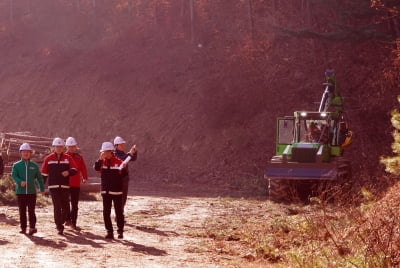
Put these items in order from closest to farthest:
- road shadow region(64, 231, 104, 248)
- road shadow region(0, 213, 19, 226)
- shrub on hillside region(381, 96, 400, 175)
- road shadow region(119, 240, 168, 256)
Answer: shrub on hillside region(381, 96, 400, 175), road shadow region(119, 240, 168, 256), road shadow region(64, 231, 104, 248), road shadow region(0, 213, 19, 226)

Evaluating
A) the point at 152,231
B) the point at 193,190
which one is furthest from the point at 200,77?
the point at 152,231

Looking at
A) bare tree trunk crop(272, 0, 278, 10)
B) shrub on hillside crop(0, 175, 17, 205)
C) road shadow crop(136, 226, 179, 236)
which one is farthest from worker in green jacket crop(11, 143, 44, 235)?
bare tree trunk crop(272, 0, 278, 10)

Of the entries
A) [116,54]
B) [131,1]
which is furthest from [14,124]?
[131,1]

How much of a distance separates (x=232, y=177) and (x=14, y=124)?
57.4ft

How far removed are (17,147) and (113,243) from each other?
16.8 metres

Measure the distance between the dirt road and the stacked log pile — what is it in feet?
27.2

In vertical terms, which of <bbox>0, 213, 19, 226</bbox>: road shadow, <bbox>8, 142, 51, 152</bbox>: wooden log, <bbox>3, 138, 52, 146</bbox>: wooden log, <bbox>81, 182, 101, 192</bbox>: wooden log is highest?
<bbox>3, 138, 52, 146</bbox>: wooden log

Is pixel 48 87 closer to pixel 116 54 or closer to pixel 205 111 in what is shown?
pixel 116 54

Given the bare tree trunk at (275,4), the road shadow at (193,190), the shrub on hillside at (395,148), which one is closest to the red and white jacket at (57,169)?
the shrub on hillside at (395,148)

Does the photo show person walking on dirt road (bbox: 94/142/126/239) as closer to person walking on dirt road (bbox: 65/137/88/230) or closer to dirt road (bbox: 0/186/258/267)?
dirt road (bbox: 0/186/258/267)

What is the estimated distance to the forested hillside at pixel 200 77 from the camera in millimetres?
36219

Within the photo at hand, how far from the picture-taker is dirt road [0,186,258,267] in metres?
11.6

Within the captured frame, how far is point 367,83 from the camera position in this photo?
37938mm

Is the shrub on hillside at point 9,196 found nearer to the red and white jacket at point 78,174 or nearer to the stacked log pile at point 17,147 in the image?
the stacked log pile at point 17,147
